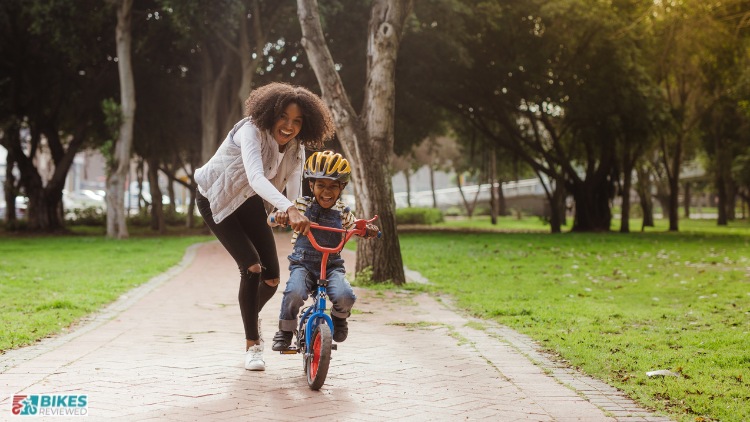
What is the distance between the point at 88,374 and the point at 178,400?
3.51 ft

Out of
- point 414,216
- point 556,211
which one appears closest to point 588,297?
point 556,211

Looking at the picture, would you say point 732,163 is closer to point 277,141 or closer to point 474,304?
point 474,304

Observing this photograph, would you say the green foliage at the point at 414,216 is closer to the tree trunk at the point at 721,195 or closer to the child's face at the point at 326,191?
the tree trunk at the point at 721,195

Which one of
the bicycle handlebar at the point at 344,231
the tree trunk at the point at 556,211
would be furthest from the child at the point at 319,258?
the tree trunk at the point at 556,211

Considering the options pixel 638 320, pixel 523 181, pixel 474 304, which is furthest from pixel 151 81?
pixel 523 181

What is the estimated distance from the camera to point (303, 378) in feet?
19.8

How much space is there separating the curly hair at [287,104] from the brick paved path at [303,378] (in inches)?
63.6

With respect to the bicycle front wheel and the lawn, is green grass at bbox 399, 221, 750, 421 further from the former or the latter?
the bicycle front wheel

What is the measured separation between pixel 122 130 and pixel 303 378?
71.0 ft

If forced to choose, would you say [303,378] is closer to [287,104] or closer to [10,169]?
[287,104]

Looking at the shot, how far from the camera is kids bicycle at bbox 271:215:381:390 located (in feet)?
17.7

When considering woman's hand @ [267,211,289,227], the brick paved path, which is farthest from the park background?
woman's hand @ [267,211,289,227]

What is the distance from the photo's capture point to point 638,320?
29.9 ft

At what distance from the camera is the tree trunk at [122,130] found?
84.7 ft
